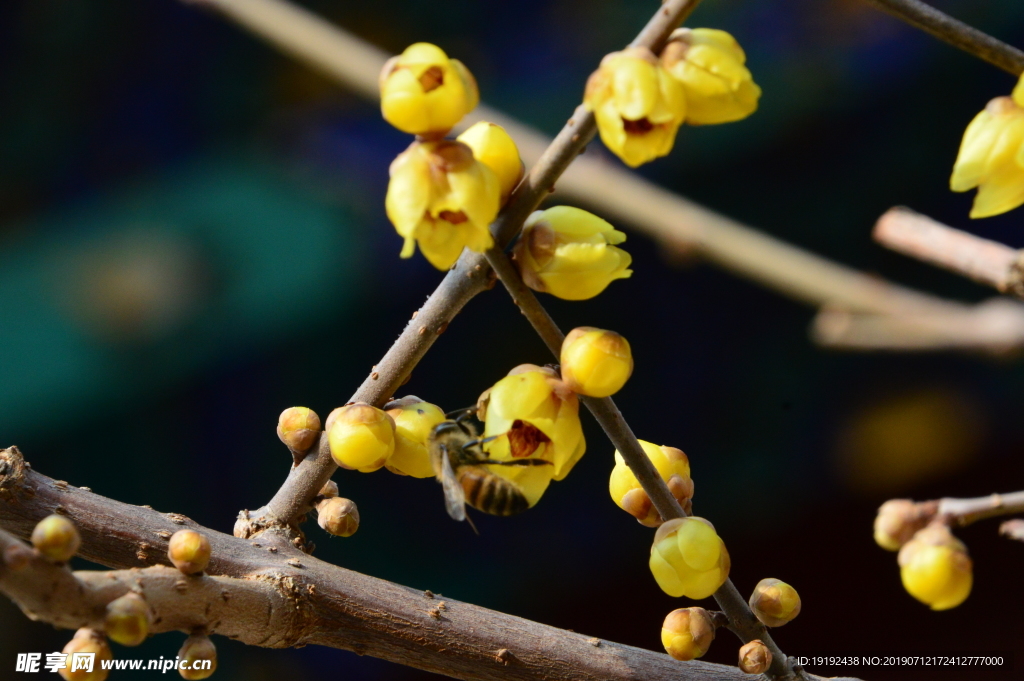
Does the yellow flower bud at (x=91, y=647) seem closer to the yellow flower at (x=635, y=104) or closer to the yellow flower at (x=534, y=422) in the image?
the yellow flower at (x=534, y=422)

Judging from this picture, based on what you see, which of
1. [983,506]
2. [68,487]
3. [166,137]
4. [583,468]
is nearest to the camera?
[983,506]

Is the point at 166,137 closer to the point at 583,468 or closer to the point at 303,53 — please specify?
the point at 303,53

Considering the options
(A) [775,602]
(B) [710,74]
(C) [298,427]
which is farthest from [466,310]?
(B) [710,74]

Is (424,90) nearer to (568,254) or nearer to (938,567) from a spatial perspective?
(568,254)

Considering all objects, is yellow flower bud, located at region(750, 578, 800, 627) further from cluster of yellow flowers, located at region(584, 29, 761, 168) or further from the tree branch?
cluster of yellow flowers, located at region(584, 29, 761, 168)

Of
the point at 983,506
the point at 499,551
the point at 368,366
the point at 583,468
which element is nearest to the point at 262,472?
the point at 368,366

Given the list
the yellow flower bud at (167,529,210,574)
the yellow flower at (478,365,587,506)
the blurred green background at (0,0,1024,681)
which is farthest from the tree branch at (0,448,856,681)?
the blurred green background at (0,0,1024,681)

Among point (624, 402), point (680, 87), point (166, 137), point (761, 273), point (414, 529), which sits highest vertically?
point (680, 87)
